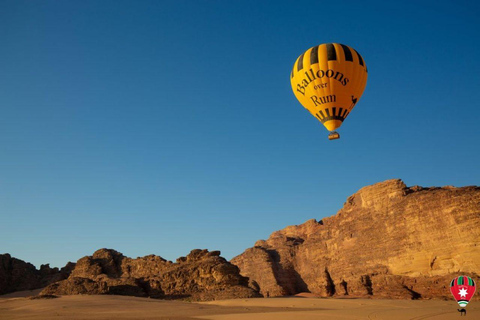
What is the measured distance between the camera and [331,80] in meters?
22.0

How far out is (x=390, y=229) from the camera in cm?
5034

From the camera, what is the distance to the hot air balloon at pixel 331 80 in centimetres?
2191

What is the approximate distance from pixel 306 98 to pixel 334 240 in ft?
142

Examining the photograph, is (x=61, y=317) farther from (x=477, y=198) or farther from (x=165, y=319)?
(x=477, y=198)

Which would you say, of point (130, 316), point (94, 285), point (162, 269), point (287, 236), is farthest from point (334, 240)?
point (130, 316)

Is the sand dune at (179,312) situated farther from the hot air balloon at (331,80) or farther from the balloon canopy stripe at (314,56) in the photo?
the balloon canopy stripe at (314,56)

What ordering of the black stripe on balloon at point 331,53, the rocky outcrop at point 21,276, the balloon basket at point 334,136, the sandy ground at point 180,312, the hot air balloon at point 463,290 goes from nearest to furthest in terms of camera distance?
1. the hot air balloon at point 463,290
2. the sandy ground at point 180,312
3. the black stripe on balloon at point 331,53
4. the balloon basket at point 334,136
5. the rocky outcrop at point 21,276

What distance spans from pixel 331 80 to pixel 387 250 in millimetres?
35150

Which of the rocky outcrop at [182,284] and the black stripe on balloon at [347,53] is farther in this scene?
the rocky outcrop at [182,284]

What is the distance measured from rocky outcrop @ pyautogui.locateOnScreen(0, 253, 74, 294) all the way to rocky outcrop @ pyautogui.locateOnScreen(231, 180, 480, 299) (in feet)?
114

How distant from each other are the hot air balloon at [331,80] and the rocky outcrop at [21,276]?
4014 cm

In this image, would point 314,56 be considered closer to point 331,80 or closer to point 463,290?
point 331,80

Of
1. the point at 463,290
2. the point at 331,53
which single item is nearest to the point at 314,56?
the point at 331,53

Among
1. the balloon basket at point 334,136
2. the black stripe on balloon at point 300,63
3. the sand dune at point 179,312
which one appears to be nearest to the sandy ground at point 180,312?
the sand dune at point 179,312
